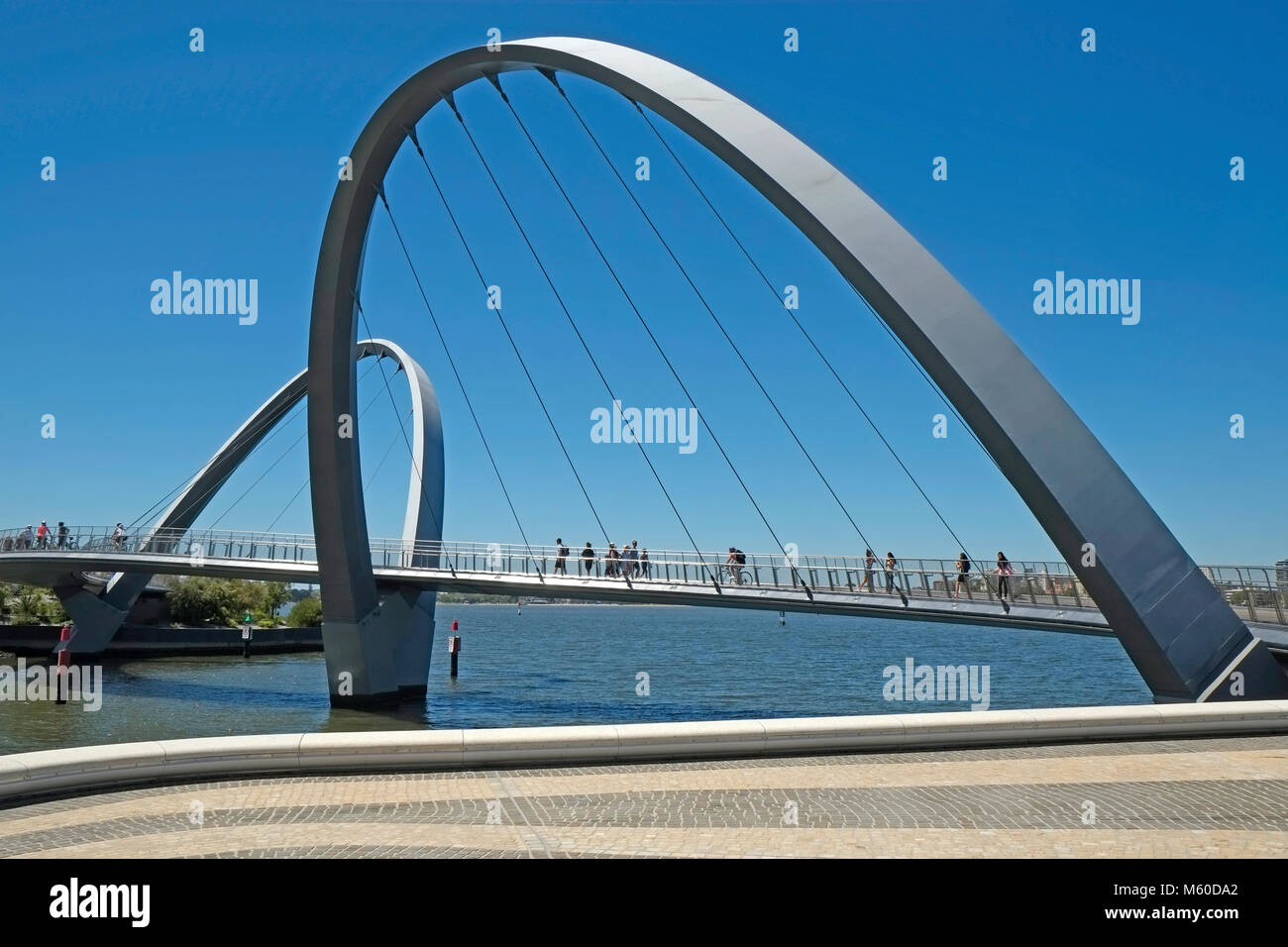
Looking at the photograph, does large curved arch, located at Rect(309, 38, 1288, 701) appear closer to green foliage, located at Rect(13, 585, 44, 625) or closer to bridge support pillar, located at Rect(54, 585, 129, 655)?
bridge support pillar, located at Rect(54, 585, 129, 655)

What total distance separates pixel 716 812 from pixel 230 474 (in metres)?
48.4

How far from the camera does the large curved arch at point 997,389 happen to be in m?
14.6

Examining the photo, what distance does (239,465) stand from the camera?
51375 millimetres

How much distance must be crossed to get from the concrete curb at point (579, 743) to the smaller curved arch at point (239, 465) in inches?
1056

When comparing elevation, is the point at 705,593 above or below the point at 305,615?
above

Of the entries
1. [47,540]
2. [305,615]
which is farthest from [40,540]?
[305,615]

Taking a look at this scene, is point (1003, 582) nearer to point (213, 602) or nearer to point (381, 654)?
point (381, 654)

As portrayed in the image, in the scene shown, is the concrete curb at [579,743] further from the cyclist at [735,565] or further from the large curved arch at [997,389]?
the cyclist at [735,565]

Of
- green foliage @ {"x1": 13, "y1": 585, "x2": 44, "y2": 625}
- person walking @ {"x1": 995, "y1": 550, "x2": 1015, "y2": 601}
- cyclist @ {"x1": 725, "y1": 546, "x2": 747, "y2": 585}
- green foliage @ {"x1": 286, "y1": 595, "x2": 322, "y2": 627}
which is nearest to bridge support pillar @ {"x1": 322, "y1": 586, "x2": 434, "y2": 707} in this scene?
cyclist @ {"x1": 725, "y1": 546, "x2": 747, "y2": 585}

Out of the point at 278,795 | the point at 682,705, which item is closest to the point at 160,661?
the point at 682,705

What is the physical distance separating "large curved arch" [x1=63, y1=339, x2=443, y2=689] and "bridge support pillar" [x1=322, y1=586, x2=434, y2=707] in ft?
15.8

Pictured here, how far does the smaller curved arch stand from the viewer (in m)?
36.8

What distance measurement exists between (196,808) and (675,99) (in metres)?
15.2
